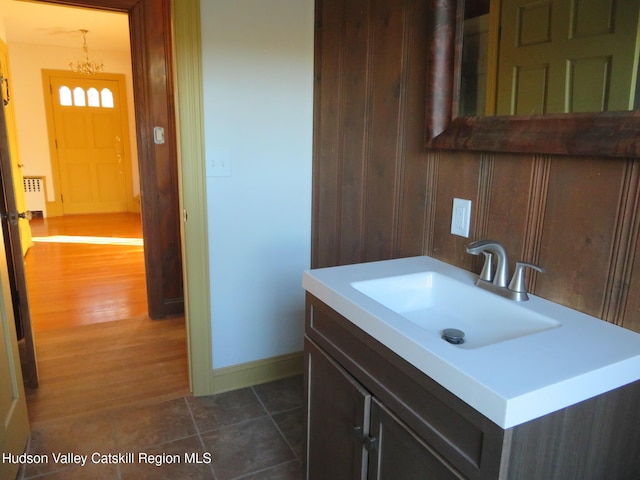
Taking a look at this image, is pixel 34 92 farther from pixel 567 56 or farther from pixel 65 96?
pixel 567 56

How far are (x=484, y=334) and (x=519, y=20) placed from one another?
84 centimetres

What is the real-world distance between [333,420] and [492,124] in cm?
95

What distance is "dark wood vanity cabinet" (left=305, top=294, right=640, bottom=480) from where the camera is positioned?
2.74ft

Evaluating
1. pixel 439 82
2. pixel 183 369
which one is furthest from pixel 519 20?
pixel 183 369

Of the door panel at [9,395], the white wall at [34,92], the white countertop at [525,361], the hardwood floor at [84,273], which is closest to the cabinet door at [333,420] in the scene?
the white countertop at [525,361]

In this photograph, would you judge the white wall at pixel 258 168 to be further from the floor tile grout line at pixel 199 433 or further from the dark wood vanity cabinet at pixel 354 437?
the dark wood vanity cabinet at pixel 354 437

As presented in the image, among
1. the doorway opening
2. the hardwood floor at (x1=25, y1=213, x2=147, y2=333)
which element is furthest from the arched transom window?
the doorway opening

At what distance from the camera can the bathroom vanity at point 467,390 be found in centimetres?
82

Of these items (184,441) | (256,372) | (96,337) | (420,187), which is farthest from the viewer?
(96,337)

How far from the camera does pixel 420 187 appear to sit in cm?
164

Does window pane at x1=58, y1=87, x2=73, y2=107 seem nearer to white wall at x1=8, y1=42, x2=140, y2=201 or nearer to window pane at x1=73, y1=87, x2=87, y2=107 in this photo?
window pane at x1=73, y1=87, x2=87, y2=107

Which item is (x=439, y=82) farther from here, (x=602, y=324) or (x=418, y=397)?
(x=418, y=397)

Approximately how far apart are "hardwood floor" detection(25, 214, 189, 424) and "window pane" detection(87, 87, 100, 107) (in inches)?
113

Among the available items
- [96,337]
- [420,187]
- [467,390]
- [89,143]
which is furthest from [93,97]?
[467,390]
